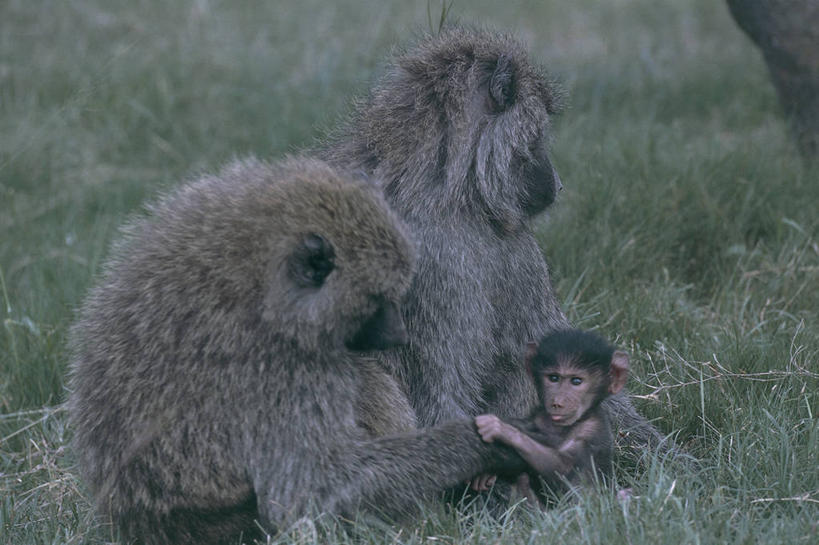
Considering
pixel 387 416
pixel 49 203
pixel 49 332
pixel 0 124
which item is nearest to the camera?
pixel 387 416

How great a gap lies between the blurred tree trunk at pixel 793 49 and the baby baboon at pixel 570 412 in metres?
3.31

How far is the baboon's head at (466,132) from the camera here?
12.7 feet

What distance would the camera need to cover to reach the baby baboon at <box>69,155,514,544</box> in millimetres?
3299

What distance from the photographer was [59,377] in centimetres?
496

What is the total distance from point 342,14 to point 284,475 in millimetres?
7281

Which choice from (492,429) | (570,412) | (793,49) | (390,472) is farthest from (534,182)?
Answer: (793,49)

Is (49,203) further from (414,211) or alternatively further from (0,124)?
(414,211)

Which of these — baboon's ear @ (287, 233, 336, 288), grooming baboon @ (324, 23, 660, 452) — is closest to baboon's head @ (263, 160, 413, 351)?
baboon's ear @ (287, 233, 336, 288)

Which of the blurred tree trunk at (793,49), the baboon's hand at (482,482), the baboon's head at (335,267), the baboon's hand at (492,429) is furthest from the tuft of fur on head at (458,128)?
the blurred tree trunk at (793,49)

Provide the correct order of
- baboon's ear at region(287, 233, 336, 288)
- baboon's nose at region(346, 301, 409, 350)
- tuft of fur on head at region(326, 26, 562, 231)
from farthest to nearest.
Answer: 1. tuft of fur on head at region(326, 26, 562, 231)
2. baboon's nose at region(346, 301, 409, 350)
3. baboon's ear at region(287, 233, 336, 288)

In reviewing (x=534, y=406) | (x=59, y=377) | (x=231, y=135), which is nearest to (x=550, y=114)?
(x=534, y=406)

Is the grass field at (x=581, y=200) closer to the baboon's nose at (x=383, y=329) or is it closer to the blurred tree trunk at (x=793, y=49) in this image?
the blurred tree trunk at (x=793, y=49)

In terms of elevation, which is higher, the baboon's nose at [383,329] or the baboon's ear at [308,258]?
the baboon's ear at [308,258]

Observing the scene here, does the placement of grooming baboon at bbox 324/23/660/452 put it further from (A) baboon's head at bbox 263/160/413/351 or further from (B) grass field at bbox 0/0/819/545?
(B) grass field at bbox 0/0/819/545
